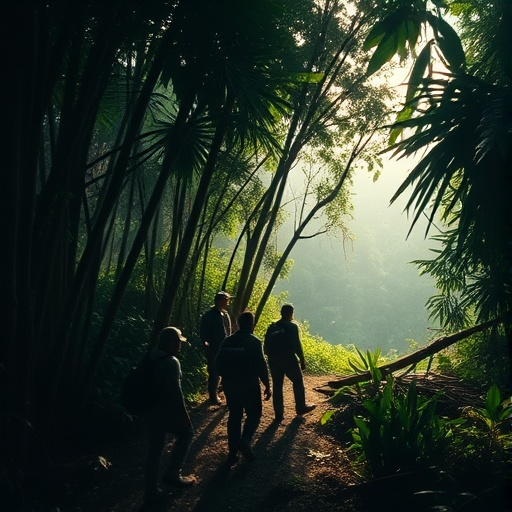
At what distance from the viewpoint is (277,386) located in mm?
6184

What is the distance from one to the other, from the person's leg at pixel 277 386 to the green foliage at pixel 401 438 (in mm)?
1842

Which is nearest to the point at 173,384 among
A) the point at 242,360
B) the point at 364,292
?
the point at 242,360

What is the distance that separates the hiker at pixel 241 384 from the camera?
4652 millimetres

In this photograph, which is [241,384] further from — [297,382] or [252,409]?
[297,382]

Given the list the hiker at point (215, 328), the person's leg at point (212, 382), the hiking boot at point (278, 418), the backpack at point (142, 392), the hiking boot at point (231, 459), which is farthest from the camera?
the person's leg at point (212, 382)

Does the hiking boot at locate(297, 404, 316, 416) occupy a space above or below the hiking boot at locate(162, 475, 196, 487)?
above

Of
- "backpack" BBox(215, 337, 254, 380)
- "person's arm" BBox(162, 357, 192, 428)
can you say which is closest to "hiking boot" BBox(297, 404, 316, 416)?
"backpack" BBox(215, 337, 254, 380)

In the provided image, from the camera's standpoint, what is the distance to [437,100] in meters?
4.26

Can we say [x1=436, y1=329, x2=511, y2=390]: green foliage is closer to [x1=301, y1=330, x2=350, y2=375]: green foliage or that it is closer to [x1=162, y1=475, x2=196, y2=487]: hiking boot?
[x1=301, y1=330, x2=350, y2=375]: green foliage

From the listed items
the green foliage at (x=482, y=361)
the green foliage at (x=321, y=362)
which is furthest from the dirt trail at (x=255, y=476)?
the green foliage at (x=321, y=362)

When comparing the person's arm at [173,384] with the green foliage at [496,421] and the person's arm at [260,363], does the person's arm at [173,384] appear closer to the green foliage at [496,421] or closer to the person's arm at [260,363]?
the person's arm at [260,363]

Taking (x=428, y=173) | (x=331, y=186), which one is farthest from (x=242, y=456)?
(x=331, y=186)

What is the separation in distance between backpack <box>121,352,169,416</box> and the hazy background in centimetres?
5412

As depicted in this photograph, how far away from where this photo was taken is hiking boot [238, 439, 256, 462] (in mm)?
4676
